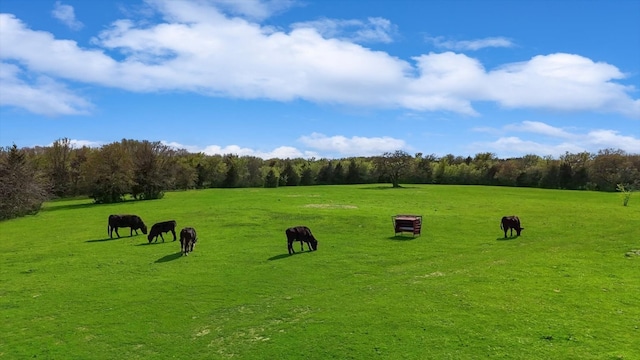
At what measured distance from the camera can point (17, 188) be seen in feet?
151

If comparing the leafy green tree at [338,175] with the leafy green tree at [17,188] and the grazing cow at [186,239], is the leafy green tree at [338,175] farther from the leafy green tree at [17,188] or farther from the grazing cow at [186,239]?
the grazing cow at [186,239]

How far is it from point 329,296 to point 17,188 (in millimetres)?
44623

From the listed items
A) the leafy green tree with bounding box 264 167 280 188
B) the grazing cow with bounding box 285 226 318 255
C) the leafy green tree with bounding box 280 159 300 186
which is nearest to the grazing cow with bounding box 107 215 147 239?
the grazing cow with bounding box 285 226 318 255

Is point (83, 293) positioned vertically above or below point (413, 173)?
below

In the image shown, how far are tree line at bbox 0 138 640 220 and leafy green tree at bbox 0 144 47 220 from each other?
9 centimetres

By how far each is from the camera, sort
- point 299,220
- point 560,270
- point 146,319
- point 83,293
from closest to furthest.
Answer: point 146,319 < point 83,293 < point 560,270 < point 299,220

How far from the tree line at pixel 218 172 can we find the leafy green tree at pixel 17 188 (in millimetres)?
92

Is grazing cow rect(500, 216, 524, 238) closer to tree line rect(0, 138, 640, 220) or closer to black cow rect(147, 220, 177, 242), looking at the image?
black cow rect(147, 220, 177, 242)

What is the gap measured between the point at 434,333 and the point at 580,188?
93.8m

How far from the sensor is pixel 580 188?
3561 inches

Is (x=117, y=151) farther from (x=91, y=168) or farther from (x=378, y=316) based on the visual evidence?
(x=378, y=316)

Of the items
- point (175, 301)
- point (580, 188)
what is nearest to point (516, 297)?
point (175, 301)

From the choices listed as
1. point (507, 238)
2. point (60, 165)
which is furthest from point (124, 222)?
point (60, 165)

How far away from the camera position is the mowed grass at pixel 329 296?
40.2 feet
